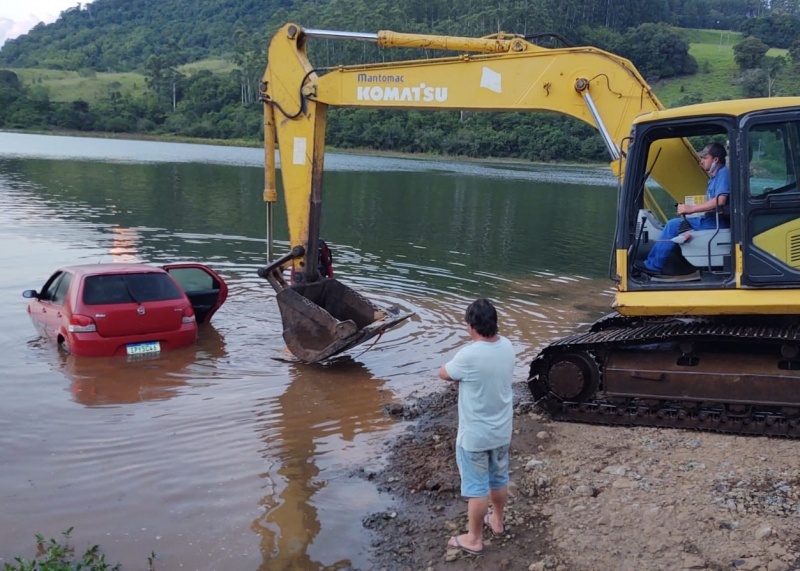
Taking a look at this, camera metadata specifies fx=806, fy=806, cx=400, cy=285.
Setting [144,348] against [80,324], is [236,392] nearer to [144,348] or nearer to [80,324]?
[144,348]

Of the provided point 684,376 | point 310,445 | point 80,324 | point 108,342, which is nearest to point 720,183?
point 684,376

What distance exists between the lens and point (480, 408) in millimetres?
5672

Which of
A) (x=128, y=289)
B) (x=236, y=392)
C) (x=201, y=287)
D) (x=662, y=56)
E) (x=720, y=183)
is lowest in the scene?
(x=236, y=392)

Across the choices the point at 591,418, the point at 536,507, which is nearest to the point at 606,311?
the point at 591,418

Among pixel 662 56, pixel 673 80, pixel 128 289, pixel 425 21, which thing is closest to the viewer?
pixel 128 289

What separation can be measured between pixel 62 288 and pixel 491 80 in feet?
22.7

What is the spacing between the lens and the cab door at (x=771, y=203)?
7.64 m

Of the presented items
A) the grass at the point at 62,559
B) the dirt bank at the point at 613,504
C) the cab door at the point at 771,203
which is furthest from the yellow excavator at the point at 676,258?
the grass at the point at 62,559

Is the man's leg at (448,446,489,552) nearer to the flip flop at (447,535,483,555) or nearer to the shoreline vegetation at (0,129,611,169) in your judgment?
the flip flop at (447,535,483,555)

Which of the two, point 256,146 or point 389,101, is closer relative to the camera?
point 389,101

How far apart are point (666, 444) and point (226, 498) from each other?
13.3 ft

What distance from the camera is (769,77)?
9444 centimetres

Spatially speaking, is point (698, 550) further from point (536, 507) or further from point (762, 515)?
point (536, 507)

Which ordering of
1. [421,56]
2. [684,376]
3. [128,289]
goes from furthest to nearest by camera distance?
[421,56]
[128,289]
[684,376]
